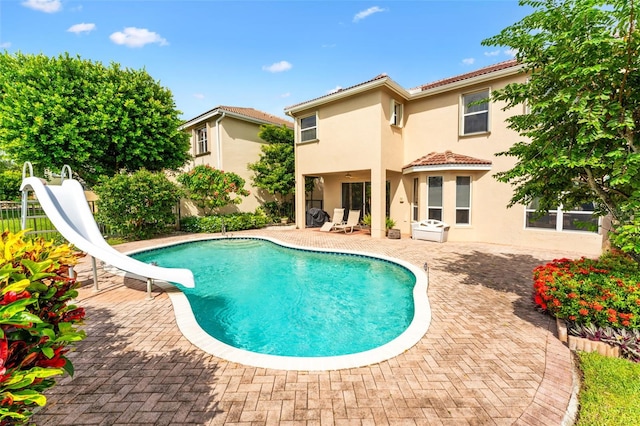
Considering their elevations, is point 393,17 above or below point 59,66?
above

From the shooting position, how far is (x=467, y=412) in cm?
314

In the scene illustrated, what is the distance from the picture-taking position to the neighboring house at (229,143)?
62.0 ft

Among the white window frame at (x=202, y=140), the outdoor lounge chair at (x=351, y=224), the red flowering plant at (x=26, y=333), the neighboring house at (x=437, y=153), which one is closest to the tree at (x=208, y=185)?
the white window frame at (x=202, y=140)

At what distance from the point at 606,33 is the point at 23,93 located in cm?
2088

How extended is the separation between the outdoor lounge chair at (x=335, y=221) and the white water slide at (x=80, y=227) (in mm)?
10873

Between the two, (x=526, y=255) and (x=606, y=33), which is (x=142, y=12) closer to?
(x=606, y=33)

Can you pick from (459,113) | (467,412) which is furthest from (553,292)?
(459,113)

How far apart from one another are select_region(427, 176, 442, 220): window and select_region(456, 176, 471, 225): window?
804mm

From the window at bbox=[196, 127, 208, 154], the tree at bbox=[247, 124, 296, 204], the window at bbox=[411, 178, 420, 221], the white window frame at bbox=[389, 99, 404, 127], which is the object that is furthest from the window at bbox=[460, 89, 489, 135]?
the window at bbox=[196, 127, 208, 154]

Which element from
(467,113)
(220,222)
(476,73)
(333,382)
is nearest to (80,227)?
(333,382)

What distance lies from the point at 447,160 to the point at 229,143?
45.9ft

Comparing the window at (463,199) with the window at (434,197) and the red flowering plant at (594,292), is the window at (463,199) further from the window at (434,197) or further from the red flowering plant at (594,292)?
the red flowering plant at (594,292)

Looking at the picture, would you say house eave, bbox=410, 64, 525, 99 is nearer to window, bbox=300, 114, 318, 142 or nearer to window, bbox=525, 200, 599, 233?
window, bbox=300, 114, 318, 142

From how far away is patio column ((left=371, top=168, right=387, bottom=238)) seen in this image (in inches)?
550
